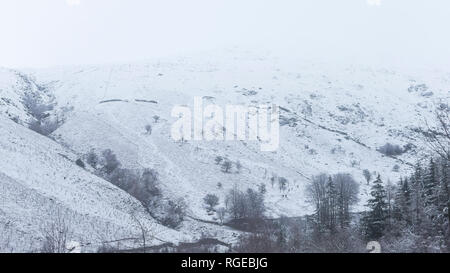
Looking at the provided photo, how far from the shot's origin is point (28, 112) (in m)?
94.2

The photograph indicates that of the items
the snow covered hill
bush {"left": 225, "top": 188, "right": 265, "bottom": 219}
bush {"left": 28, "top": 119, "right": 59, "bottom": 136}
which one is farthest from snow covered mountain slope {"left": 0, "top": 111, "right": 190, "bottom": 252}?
A: bush {"left": 28, "top": 119, "right": 59, "bottom": 136}

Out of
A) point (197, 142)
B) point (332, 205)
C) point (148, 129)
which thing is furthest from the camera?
point (148, 129)

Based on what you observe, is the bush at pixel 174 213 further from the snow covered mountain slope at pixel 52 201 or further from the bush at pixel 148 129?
the bush at pixel 148 129

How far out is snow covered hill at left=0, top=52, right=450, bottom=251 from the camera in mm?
53500

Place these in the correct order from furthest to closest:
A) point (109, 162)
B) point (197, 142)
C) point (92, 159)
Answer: point (197, 142) < point (92, 159) < point (109, 162)

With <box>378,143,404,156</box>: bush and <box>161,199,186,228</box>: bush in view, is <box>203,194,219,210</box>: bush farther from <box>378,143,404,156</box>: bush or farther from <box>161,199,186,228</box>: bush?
<box>378,143,404,156</box>: bush

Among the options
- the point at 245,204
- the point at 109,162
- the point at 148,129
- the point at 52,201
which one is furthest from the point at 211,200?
the point at 148,129

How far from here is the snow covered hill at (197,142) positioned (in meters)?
53.5

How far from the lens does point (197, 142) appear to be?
87.2m

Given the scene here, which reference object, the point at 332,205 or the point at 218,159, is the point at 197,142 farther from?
the point at 332,205

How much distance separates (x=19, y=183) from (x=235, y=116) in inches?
2565

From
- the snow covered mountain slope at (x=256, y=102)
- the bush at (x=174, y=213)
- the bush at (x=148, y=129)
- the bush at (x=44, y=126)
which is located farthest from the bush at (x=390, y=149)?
the bush at (x=44, y=126)
